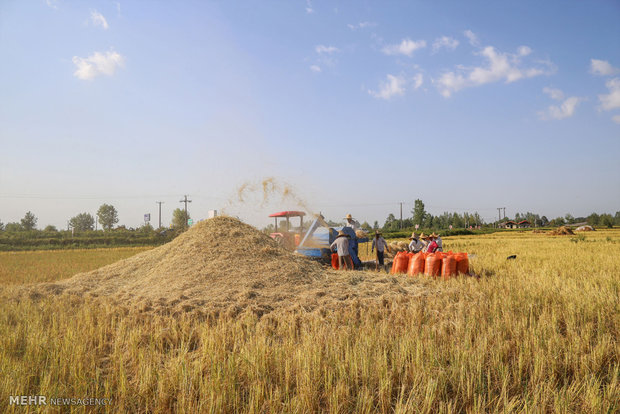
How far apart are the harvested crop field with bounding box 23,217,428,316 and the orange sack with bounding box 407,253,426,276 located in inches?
47.8

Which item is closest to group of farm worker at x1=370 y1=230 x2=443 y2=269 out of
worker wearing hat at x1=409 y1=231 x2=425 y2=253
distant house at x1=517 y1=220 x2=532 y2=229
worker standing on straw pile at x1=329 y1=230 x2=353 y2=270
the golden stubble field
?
worker wearing hat at x1=409 y1=231 x2=425 y2=253

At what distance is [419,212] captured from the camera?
64875 mm

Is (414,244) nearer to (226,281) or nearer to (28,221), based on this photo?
(226,281)

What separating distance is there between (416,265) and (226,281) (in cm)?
463

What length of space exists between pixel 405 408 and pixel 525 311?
3.28 meters

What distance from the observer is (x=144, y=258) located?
990cm

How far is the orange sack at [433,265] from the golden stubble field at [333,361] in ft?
10.6

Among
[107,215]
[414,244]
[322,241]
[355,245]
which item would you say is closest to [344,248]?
[355,245]

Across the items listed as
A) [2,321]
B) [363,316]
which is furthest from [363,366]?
[2,321]

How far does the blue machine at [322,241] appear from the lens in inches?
400

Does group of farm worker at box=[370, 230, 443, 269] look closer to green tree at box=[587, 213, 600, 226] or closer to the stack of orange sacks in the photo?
the stack of orange sacks

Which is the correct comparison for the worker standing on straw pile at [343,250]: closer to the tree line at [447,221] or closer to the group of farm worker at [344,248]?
the group of farm worker at [344,248]

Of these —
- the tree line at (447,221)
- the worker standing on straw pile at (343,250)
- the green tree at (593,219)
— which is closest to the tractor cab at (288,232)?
the worker standing on straw pile at (343,250)

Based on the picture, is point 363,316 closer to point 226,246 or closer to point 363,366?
point 363,366
